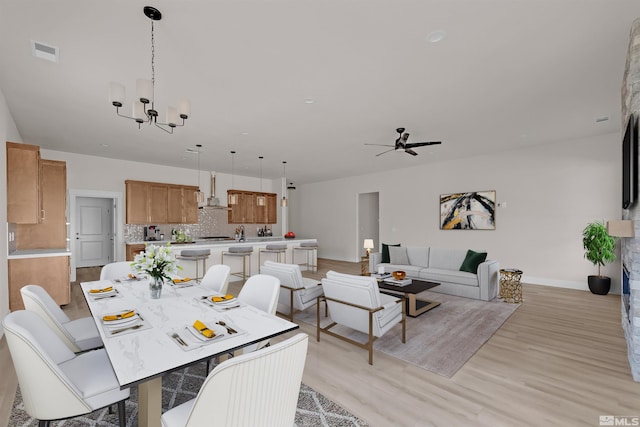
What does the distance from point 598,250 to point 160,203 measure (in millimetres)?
9336

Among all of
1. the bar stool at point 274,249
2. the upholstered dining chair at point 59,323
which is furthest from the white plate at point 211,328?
the bar stool at point 274,249

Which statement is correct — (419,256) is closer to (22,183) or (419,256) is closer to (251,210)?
(251,210)

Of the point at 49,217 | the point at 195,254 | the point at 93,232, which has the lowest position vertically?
the point at 195,254

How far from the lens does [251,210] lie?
9.25 metres

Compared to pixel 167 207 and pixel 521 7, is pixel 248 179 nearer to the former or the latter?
pixel 167 207

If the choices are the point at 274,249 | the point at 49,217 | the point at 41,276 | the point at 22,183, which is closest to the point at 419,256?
the point at 274,249

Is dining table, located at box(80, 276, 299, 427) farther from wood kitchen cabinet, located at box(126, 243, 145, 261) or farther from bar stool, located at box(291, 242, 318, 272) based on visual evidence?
bar stool, located at box(291, 242, 318, 272)

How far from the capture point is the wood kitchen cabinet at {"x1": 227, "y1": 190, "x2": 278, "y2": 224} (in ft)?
29.1

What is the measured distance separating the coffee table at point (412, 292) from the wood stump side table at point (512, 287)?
1368 mm

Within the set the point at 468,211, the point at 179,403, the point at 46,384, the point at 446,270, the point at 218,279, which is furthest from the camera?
the point at 468,211

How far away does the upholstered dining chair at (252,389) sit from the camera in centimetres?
100

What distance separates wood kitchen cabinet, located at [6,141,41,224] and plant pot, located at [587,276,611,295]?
8.91m

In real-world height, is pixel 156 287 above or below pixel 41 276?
above

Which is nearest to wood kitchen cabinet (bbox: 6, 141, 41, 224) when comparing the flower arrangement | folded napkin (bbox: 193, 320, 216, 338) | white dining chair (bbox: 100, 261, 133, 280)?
white dining chair (bbox: 100, 261, 133, 280)
